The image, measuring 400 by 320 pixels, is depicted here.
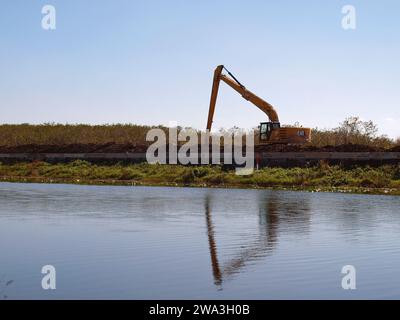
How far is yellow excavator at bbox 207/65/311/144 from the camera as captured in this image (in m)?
47.9

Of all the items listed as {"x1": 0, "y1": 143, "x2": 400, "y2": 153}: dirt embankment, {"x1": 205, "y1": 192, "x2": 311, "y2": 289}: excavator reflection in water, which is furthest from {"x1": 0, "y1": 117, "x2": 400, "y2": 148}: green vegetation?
{"x1": 205, "y1": 192, "x2": 311, "y2": 289}: excavator reflection in water

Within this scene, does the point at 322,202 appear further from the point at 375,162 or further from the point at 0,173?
the point at 0,173

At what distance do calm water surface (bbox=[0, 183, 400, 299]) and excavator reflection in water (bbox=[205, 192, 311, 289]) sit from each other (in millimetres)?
27

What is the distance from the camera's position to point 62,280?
11.1 meters

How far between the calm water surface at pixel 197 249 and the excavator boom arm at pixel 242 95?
2146 cm

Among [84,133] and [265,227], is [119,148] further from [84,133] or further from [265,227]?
[265,227]

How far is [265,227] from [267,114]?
2992cm

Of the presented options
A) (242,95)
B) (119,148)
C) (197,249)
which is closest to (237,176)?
(242,95)

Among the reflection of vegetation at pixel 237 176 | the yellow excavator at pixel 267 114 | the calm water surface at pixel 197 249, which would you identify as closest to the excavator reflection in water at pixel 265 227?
the calm water surface at pixel 197 249

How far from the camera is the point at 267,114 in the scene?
48531 mm

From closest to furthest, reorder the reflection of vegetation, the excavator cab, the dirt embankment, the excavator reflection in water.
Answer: the excavator reflection in water < the reflection of vegetation < the dirt embankment < the excavator cab

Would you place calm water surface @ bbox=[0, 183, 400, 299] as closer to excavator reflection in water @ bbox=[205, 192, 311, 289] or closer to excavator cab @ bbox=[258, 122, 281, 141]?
excavator reflection in water @ bbox=[205, 192, 311, 289]

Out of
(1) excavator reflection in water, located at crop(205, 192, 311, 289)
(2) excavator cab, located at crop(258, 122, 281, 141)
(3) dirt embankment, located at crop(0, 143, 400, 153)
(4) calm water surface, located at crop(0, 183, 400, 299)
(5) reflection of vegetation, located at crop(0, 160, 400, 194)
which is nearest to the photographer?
(4) calm water surface, located at crop(0, 183, 400, 299)

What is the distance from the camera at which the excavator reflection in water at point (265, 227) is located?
41.6 ft
